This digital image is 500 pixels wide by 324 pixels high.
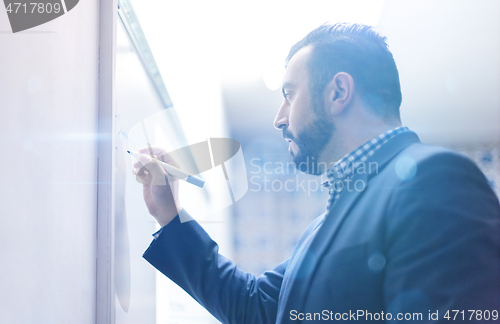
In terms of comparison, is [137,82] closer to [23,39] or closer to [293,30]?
[23,39]

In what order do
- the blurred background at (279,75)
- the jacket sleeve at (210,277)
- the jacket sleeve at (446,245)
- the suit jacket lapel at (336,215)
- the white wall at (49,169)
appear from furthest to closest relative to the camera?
1. the blurred background at (279,75)
2. the jacket sleeve at (210,277)
3. the suit jacket lapel at (336,215)
4. the jacket sleeve at (446,245)
5. the white wall at (49,169)

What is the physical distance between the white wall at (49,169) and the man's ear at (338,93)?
1.65 feet

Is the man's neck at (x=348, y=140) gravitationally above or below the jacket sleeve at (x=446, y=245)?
above

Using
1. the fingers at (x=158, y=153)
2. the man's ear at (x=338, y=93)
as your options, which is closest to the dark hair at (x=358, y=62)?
the man's ear at (x=338, y=93)

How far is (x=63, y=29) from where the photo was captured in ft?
1.19

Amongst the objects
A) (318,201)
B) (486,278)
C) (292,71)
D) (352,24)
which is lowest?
(318,201)

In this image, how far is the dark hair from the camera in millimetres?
665

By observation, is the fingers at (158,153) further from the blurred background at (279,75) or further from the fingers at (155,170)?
the blurred background at (279,75)

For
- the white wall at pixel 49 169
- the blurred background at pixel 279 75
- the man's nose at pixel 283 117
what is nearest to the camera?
the white wall at pixel 49 169

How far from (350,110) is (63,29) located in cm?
57

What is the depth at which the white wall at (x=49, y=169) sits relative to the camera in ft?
0.85

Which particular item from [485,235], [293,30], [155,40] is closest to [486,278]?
[485,235]

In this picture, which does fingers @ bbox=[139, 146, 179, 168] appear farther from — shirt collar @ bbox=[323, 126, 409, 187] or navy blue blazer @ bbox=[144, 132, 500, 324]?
shirt collar @ bbox=[323, 126, 409, 187]

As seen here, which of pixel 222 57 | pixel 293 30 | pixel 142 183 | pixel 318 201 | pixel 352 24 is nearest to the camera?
pixel 142 183
